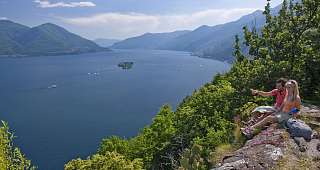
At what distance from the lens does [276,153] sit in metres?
13.4

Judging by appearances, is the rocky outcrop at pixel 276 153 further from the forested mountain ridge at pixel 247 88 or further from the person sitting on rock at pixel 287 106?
the forested mountain ridge at pixel 247 88

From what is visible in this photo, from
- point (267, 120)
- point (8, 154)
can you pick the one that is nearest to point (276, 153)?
point (267, 120)

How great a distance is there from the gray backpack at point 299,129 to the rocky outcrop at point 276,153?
23cm

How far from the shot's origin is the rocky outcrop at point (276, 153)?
12.8 meters

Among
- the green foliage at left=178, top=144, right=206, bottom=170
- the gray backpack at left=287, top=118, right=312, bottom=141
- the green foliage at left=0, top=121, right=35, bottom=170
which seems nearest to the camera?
the green foliage at left=0, top=121, right=35, bottom=170

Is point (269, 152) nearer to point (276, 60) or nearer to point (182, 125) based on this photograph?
point (276, 60)

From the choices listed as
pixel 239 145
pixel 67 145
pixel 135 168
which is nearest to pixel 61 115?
pixel 67 145

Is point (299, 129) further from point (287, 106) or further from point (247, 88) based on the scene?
point (247, 88)

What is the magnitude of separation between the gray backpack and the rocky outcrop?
228 mm

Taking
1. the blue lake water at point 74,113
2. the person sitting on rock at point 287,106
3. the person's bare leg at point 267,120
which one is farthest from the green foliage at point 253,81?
the blue lake water at point 74,113

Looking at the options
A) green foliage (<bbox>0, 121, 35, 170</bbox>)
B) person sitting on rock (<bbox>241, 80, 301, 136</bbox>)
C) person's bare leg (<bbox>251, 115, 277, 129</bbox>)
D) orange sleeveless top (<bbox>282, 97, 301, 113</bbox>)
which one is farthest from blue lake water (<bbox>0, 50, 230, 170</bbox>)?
orange sleeveless top (<bbox>282, 97, 301, 113</bbox>)

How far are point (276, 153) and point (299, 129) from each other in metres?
2.26

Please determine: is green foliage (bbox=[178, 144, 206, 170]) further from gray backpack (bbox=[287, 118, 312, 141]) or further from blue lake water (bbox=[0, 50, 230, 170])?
blue lake water (bbox=[0, 50, 230, 170])

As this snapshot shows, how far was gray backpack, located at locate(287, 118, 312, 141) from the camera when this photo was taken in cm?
1473
